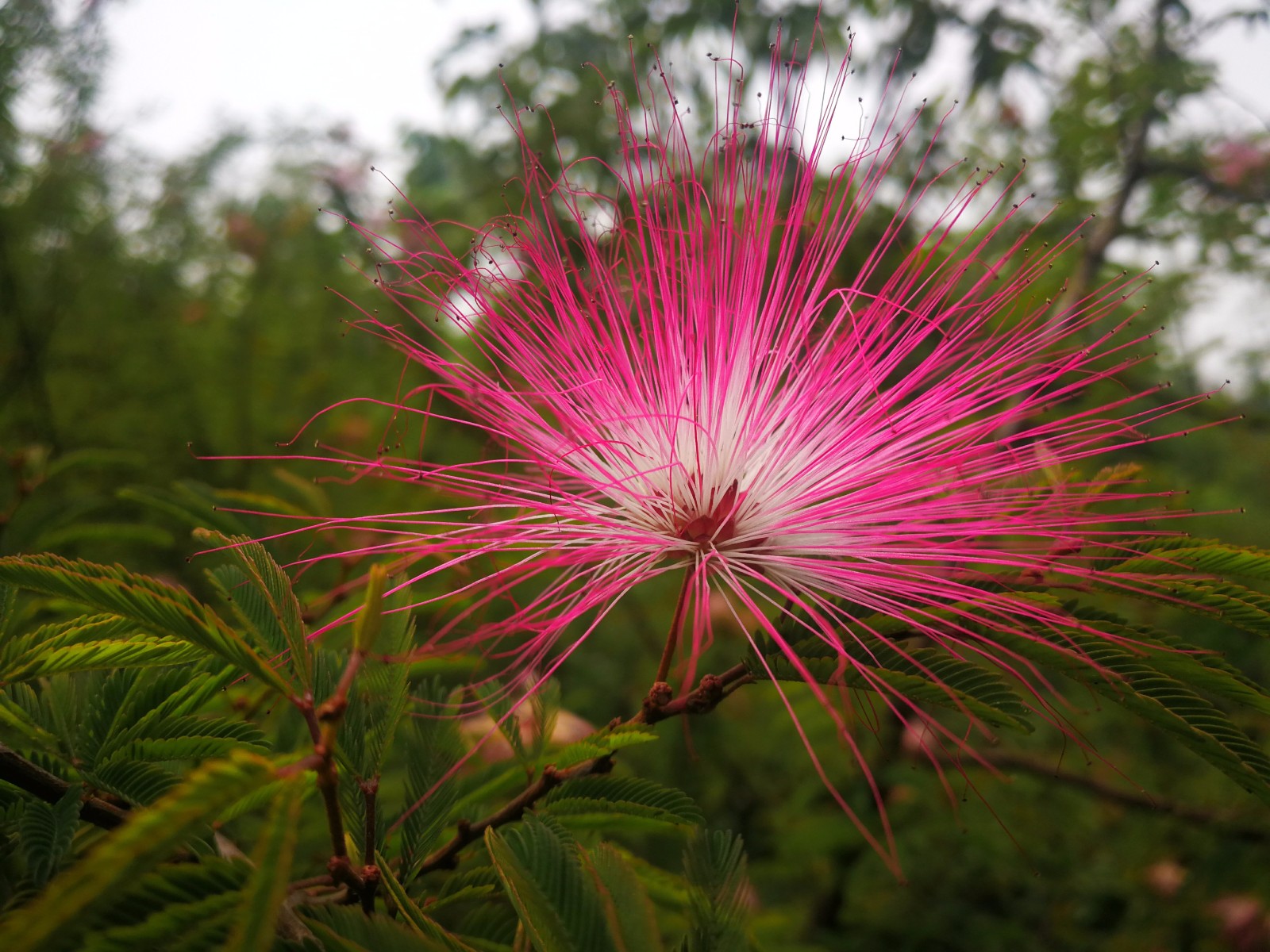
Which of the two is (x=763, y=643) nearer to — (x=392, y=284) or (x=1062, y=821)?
(x=392, y=284)

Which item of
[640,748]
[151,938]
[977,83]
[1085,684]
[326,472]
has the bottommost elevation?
[151,938]

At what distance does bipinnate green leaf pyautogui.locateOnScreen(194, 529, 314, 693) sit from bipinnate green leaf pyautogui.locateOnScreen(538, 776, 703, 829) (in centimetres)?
39

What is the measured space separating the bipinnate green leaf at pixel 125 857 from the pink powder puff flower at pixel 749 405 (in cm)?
60

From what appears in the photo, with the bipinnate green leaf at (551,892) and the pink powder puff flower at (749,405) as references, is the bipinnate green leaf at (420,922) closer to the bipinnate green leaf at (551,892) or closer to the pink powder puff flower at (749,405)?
the bipinnate green leaf at (551,892)

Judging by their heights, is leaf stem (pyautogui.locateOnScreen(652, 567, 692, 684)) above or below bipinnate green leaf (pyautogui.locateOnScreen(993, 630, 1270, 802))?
below

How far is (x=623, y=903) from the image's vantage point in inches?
32.0

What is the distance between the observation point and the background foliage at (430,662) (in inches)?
33.3

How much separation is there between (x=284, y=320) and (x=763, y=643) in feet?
12.1

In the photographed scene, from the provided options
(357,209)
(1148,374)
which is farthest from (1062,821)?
(357,209)

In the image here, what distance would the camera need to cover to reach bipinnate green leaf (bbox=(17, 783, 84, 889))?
818 mm

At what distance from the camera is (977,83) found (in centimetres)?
362

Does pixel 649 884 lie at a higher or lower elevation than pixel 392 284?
lower

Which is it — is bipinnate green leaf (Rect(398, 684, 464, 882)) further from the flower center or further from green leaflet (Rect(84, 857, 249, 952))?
the flower center

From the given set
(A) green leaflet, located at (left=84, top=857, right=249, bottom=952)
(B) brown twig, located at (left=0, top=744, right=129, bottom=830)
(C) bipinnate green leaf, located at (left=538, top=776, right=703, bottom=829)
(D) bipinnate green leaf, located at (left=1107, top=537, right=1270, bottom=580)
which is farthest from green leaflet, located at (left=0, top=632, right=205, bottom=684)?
(D) bipinnate green leaf, located at (left=1107, top=537, right=1270, bottom=580)
